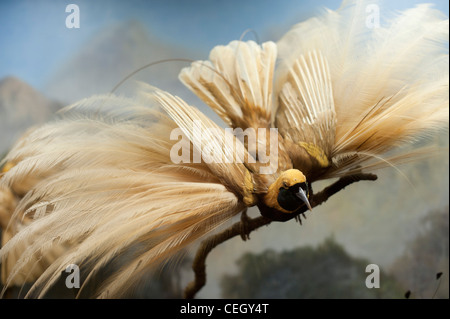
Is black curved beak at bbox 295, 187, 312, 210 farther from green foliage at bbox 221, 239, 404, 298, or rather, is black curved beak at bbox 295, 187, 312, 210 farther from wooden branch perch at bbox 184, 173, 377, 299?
green foliage at bbox 221, 239, 404, 298

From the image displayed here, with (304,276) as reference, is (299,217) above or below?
above

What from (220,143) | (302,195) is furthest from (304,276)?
(220,143)

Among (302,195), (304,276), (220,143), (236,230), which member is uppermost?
(220,143)

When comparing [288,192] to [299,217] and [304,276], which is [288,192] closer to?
[299,217]

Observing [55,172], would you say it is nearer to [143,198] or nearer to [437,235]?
[143,198]

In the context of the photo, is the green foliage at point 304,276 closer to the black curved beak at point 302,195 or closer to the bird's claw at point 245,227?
the bird's claw at point 245,227

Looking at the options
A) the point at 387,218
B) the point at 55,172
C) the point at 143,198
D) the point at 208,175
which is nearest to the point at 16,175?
the point at 55,172
